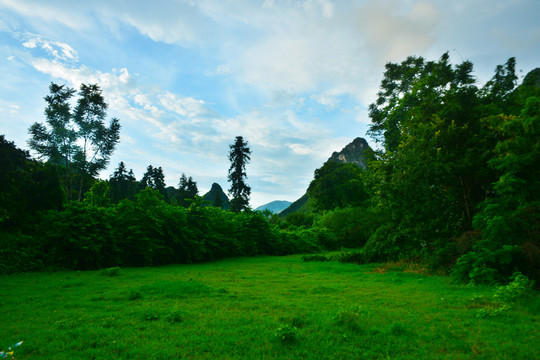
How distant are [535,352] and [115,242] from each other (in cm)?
1251

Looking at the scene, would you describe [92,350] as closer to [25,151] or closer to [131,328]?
[131,328]

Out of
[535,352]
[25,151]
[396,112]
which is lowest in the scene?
[535,352]

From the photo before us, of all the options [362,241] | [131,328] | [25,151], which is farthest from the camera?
[362,241]

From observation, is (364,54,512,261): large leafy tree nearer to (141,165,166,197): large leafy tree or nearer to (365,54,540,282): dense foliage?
(365,54,540,282): dense foliage

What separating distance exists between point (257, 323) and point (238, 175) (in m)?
32.5

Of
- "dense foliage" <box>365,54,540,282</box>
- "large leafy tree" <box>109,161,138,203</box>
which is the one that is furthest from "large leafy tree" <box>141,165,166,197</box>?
"dense foliage" <box>365,54,540,282</box>

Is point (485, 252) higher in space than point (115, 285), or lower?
higher

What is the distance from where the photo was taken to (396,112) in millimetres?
18422

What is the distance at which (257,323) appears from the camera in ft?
15.5

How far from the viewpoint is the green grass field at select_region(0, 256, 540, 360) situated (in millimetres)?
3697

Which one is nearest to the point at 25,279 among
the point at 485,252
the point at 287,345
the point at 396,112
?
the point at 287,345

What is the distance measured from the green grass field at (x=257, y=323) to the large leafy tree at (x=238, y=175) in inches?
1129

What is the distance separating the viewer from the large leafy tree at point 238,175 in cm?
3638

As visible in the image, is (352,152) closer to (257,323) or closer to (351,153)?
(351,153)
